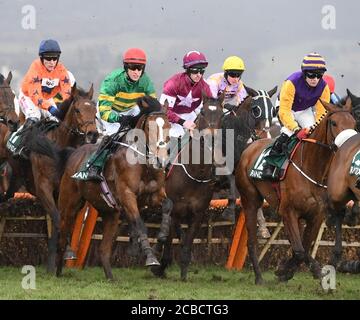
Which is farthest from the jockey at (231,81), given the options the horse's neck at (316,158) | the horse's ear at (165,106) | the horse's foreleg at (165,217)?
the horse's foreleg at (165,217)

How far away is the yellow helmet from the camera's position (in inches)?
499

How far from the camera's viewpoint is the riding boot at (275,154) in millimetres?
11164

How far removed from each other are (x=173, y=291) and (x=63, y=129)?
309 centimetres

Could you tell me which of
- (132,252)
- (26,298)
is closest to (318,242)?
(132,252)

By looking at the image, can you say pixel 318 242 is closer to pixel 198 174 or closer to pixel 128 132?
pixel 198 174

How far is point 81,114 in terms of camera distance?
12141mm

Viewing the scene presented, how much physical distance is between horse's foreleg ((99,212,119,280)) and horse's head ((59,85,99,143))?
3.13ft

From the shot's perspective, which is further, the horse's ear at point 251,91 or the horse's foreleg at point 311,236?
the horse's ear at point 251,91

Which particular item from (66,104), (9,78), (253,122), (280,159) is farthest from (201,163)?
(9,78)

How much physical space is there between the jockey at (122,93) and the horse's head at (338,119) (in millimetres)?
2049

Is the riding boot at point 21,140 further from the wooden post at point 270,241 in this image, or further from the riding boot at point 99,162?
the wooden post at point 270,241

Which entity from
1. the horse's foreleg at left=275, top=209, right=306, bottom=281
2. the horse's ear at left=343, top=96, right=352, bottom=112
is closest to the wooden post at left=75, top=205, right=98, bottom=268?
the horse's foreleg at left=275, top=209, right=306, bottom=281

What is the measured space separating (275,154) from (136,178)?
59.5 inches

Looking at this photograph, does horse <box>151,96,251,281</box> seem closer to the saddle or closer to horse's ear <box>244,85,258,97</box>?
the saddle
